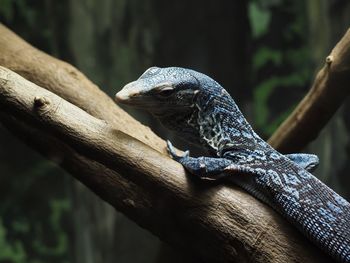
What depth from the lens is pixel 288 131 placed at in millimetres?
3951

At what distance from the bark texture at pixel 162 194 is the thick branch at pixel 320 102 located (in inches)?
46.3

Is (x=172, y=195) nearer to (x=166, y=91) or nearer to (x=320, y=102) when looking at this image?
(x=166, y=91)

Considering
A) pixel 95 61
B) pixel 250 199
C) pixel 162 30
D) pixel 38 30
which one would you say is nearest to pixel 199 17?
pixel 162 30

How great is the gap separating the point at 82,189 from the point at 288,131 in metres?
2.35

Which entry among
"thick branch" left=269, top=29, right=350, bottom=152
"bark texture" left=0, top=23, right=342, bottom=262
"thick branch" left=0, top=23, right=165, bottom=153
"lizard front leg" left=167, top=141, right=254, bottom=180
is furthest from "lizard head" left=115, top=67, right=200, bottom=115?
"thick branch" left=269, top=29, right=350, bottom=152

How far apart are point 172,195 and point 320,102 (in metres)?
1.50

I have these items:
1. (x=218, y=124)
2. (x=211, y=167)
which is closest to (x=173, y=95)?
(x=218, y=124)

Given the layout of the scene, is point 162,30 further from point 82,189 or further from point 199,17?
point 82,189

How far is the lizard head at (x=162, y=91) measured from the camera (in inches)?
105

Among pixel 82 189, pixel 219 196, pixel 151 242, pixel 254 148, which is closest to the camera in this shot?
pixel 219 196

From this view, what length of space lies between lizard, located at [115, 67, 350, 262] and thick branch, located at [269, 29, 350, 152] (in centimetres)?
82

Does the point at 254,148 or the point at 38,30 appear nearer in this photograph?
the point at 254,148

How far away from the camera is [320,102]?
3.66 metres

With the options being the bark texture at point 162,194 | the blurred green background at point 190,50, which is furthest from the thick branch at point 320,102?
the blurred green background at point 190,50
